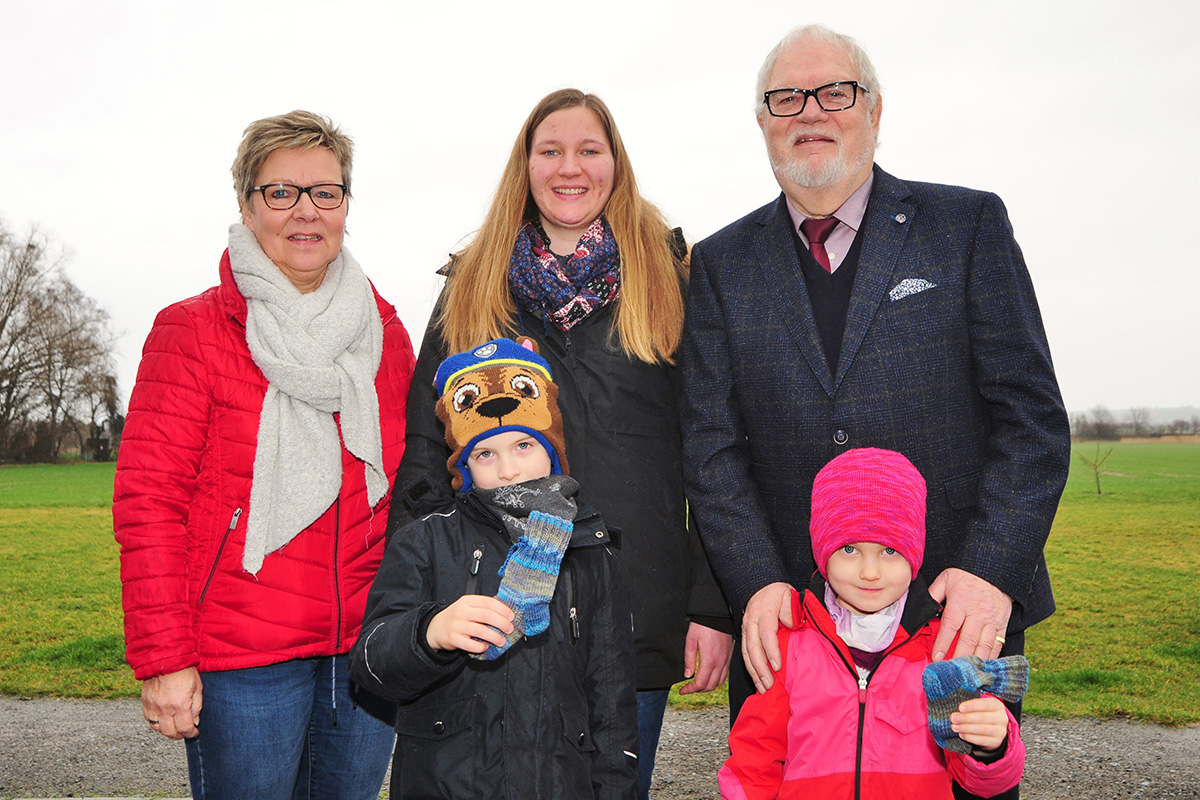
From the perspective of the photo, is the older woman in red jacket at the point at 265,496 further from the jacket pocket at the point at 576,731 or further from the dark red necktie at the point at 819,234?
the dark red necktie at the point at 819,234

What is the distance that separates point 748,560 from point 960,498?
66 cm

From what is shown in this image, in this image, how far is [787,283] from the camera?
2523 millimetres

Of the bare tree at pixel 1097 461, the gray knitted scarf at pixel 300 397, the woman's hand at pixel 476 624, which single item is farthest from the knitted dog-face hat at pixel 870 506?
the bare tree at pixel 1097 461

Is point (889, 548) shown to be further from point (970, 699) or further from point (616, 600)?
point (616, 600)

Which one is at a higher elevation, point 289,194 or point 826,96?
point 826,96

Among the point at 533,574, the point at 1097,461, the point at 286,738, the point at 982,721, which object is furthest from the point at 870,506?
the point at 1097,461

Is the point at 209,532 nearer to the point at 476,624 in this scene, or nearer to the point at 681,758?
the point at 476,624

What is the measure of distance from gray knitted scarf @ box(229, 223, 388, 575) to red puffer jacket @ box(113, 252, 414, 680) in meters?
0.05

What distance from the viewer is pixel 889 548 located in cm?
206

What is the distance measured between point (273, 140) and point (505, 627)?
181cm

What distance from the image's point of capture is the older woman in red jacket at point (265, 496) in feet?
7.65

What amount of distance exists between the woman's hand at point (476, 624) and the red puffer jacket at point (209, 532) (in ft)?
3.10

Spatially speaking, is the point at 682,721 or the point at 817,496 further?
the point at 682,721

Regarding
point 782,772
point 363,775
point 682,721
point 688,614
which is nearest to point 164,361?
point 363,775
